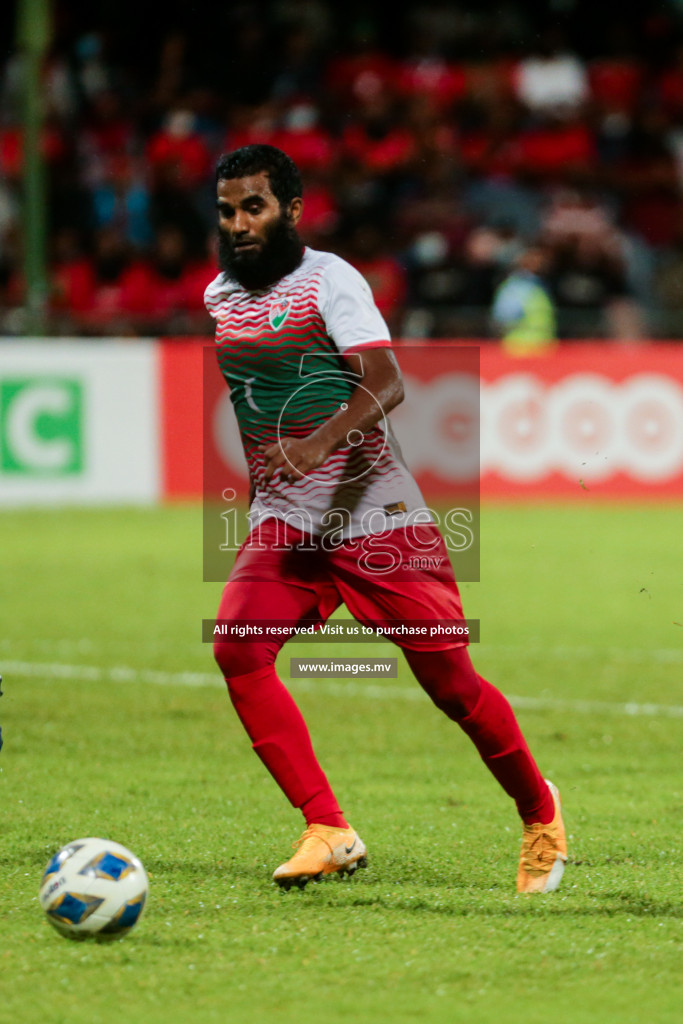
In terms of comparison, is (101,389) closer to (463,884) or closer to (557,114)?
(557,114)

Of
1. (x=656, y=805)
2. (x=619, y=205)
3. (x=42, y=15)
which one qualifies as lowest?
(x=656, y=805)

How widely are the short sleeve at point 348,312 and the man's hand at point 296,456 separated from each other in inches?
10.8

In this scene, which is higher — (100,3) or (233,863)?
(100,3)

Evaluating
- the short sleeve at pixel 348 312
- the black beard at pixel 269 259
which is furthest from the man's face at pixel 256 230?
the short sleeve at pixel 348 312

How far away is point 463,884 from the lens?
4.33 meters

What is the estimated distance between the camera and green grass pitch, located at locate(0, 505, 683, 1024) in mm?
3408

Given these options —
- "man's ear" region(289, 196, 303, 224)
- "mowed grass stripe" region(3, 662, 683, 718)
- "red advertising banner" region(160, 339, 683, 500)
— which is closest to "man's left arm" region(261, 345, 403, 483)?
"man's ear" region(289, 196, 303, 224)

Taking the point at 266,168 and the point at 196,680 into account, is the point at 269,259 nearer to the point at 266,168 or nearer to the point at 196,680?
the point at 266,168

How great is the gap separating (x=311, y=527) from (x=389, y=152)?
1427cm

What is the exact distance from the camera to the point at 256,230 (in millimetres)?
4316

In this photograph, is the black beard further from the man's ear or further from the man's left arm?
the man's left arm

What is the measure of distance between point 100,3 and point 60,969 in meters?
18.3

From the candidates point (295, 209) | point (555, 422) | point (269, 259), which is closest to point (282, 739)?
point (269, 259)

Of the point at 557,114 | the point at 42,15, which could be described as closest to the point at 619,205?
the point at 557,114
